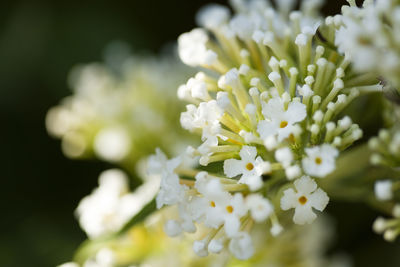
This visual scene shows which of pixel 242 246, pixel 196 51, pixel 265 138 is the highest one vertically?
pixel 196 51

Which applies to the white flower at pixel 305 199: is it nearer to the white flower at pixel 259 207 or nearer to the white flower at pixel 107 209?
the white flower at pixel 259 207

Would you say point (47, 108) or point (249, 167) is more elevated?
point (47, 108)

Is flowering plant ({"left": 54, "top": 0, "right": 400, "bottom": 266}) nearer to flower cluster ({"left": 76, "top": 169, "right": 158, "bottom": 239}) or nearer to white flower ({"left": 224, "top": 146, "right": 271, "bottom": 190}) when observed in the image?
white flower ({"left": 224, "top": 146, "right": 271, "bottom": 190})

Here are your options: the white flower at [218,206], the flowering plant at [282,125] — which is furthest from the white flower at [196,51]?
the white flower at [218,206]

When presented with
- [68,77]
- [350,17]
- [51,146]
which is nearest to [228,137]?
[350,17]

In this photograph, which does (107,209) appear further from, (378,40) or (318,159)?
(378,40)

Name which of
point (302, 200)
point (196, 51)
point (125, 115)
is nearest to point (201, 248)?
point (302, 200)

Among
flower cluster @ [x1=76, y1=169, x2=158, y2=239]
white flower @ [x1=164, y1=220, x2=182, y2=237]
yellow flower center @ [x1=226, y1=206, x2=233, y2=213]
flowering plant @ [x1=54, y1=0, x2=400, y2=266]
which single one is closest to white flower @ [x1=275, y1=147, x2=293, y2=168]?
flowering plant @ [x1=54, y1=0, x2=400, y2=266]
